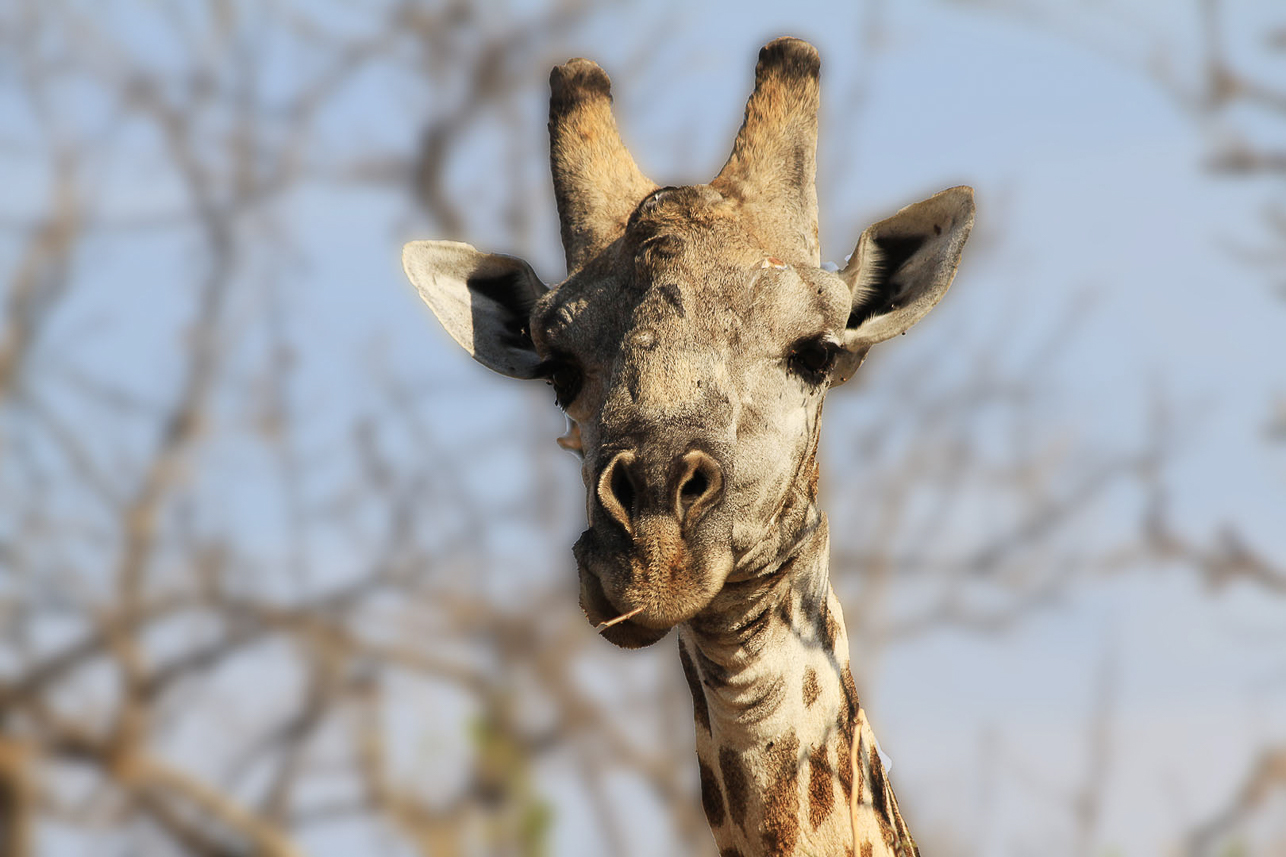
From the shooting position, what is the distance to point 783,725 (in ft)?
14.6

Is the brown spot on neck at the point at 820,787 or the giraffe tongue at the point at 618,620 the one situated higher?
the giraffe tongue at the point at 618,620

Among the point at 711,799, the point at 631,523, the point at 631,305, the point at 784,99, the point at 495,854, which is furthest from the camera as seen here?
the point at 495,854

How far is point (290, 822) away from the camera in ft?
65.8

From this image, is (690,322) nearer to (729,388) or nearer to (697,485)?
(729,388)

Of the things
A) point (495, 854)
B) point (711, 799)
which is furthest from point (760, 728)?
point (495, 854)

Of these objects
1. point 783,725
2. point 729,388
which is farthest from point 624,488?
point 783,725

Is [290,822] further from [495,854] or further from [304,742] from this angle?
[495,854]

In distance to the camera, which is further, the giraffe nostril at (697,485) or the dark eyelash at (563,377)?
the dark eyelash at (563,377)

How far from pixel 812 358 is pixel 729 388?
16.6 inches

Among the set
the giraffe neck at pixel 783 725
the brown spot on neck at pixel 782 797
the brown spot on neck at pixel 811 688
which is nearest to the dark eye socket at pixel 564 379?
the giraffe neck at pixel 783 725

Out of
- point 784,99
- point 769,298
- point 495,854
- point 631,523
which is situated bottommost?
point 495,854

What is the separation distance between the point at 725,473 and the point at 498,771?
646 inches

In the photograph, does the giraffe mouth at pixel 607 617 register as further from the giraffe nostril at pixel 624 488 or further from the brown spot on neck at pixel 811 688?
the brown spot on neck at pixel 811 688

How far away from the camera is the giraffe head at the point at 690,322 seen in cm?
384
